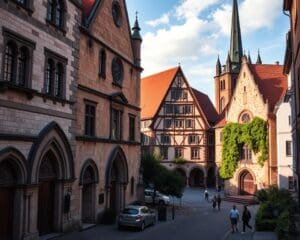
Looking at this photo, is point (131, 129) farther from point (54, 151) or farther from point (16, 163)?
point (16, 163)

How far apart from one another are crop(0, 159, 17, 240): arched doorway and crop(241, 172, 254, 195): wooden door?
3466 cm

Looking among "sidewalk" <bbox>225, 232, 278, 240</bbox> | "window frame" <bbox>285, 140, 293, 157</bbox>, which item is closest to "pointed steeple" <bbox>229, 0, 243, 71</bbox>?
"window frame" <bbox>285, 140, 293, 157</bbox>

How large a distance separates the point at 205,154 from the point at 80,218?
39.4m

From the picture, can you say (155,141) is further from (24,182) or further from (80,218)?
(24,182)

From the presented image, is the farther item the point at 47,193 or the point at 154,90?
the point at 154,90

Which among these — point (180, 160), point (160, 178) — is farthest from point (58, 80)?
point (180, 160)

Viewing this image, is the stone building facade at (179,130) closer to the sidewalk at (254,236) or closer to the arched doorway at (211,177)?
the arched doorway at (211,177)

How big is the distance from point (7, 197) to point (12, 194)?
0.26m

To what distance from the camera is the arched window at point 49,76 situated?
17.8m

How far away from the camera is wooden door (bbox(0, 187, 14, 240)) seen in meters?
14.9

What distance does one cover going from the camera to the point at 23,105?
15.6 m

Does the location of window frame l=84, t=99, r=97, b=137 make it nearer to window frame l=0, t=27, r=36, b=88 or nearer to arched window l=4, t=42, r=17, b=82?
window frame l=0, t=27, r=36, b=88

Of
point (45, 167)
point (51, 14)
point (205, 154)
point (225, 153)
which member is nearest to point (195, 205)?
point (225, 153)

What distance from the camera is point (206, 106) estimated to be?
6391cm
